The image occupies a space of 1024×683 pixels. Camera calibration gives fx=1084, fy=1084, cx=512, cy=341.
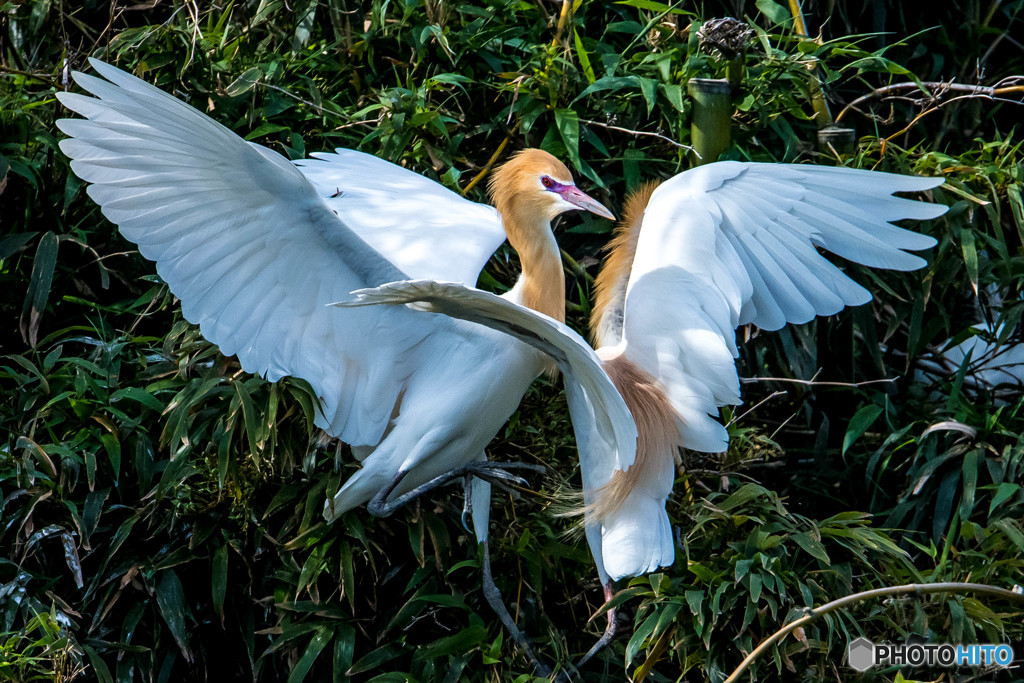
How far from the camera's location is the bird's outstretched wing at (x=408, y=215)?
89.4 inches

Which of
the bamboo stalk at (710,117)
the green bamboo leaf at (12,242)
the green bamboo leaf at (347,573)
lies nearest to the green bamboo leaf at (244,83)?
the green bamboo leaf at (12,242)

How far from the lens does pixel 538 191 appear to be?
211cm

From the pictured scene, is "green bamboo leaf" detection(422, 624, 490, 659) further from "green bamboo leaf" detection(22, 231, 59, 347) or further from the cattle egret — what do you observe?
"green bamboo leaf" detection(22, 231, 59, 347)

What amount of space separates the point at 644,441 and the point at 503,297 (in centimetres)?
40

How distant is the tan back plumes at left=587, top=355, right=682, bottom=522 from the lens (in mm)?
1937

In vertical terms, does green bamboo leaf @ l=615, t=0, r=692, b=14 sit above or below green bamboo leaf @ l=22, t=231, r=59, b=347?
above

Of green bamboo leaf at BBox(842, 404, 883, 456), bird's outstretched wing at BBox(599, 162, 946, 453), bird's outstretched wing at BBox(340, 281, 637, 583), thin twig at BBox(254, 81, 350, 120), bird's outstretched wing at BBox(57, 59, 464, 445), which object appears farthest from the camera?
thin twig at BBox(254, 81, 350, 120)

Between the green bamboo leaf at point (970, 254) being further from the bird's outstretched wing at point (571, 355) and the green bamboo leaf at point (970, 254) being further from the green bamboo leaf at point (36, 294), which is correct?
the green bamboo leaf at point (36, 294)

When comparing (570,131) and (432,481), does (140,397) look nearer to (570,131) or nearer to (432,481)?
(432,481)

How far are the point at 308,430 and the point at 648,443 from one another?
0.76 m

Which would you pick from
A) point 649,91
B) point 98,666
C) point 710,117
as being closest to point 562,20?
point 649,91

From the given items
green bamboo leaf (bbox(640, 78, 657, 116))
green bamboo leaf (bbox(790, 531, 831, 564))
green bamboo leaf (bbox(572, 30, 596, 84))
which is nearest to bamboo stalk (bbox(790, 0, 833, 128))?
green bamboo leaf (bbox(640, 78, 657, 116))

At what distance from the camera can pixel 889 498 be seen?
8.16ft

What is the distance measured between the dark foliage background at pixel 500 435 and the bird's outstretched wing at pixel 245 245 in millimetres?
188
